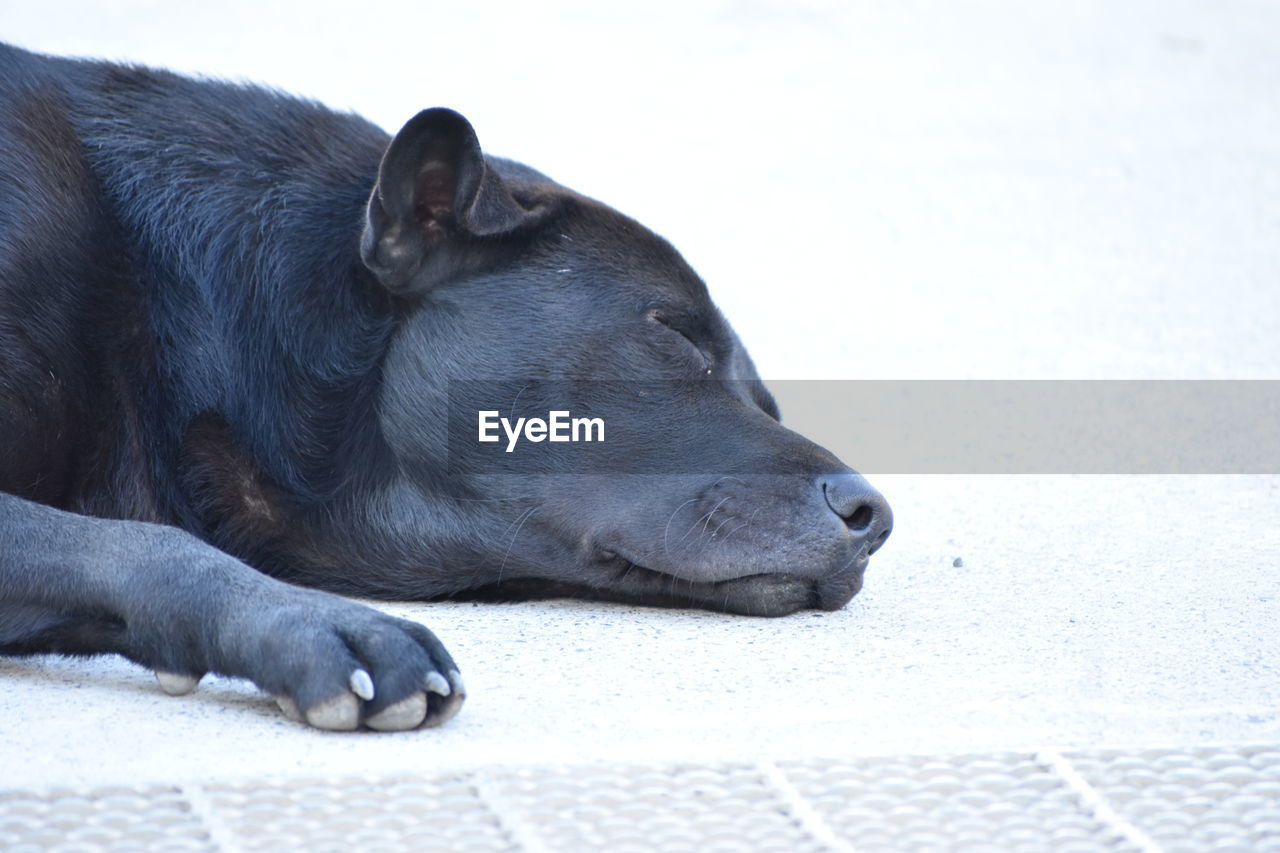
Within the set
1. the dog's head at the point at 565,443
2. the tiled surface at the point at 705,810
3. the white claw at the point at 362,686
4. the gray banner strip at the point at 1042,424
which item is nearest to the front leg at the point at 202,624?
the white claw at the point at 362,686

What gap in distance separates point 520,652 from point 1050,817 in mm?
915

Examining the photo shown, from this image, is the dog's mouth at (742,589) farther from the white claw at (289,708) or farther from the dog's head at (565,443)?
the white claw at (289,708)

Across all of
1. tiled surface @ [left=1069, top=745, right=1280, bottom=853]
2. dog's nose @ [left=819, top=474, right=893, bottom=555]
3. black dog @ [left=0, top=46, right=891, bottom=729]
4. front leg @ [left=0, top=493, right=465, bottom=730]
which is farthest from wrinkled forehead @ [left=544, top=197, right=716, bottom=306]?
tiled surface @ [left=1069, top=745, right=1280, bottom=853]

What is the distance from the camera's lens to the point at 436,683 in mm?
2148

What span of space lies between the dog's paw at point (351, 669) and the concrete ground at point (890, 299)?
4cm

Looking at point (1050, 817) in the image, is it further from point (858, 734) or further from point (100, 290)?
point (100, 290)

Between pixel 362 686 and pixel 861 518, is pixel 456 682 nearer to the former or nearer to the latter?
pixel 362 686

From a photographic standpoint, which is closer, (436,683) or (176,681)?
(436,683)

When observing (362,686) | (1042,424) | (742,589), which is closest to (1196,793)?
(742,589)

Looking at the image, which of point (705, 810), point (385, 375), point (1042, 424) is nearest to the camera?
point (705, 810)

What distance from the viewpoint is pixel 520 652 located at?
2590 millimetres

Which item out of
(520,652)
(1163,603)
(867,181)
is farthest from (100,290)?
(867,181)

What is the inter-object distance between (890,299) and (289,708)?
3521 millimetres

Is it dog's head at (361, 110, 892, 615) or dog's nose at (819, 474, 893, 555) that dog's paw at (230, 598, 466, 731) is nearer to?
dog's head at (361, 110, 892, 615)
